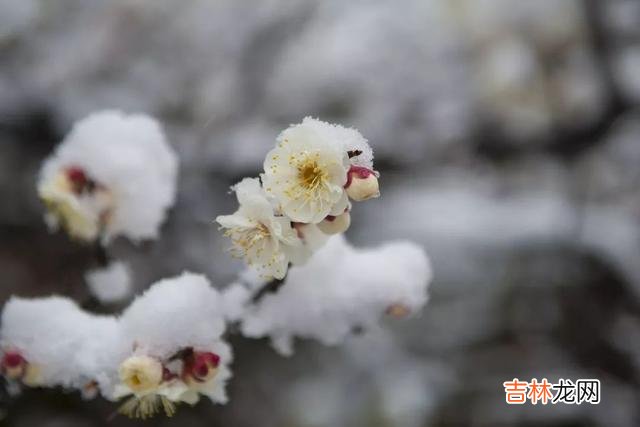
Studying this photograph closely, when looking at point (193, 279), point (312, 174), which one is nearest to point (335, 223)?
point (312, 174)

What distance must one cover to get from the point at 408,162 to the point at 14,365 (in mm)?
2133

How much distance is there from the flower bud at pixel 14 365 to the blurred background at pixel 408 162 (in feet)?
3.62

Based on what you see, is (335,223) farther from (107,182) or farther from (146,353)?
(107,182)

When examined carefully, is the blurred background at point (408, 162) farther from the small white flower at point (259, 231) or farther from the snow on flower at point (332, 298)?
the small white flower at point (259, 231)

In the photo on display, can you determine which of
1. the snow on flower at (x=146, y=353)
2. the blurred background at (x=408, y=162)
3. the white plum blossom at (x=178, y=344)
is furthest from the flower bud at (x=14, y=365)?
the blurred background at (x=408, y=162)

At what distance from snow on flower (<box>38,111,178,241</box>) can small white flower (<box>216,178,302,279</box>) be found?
26 cm

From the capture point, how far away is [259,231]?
1.79 feet

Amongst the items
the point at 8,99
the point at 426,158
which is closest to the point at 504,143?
the point at 426,158

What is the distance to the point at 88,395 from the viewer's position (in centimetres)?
62

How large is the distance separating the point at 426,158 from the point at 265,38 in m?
0.84

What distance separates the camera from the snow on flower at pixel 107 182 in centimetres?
73

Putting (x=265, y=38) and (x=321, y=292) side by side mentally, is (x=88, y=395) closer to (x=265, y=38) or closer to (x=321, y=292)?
(x=321, y=292)

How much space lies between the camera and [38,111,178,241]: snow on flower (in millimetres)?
729

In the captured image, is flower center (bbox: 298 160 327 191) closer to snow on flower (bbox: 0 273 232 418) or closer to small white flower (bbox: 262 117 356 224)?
small white flower (bbox: 262 117 356 224)
